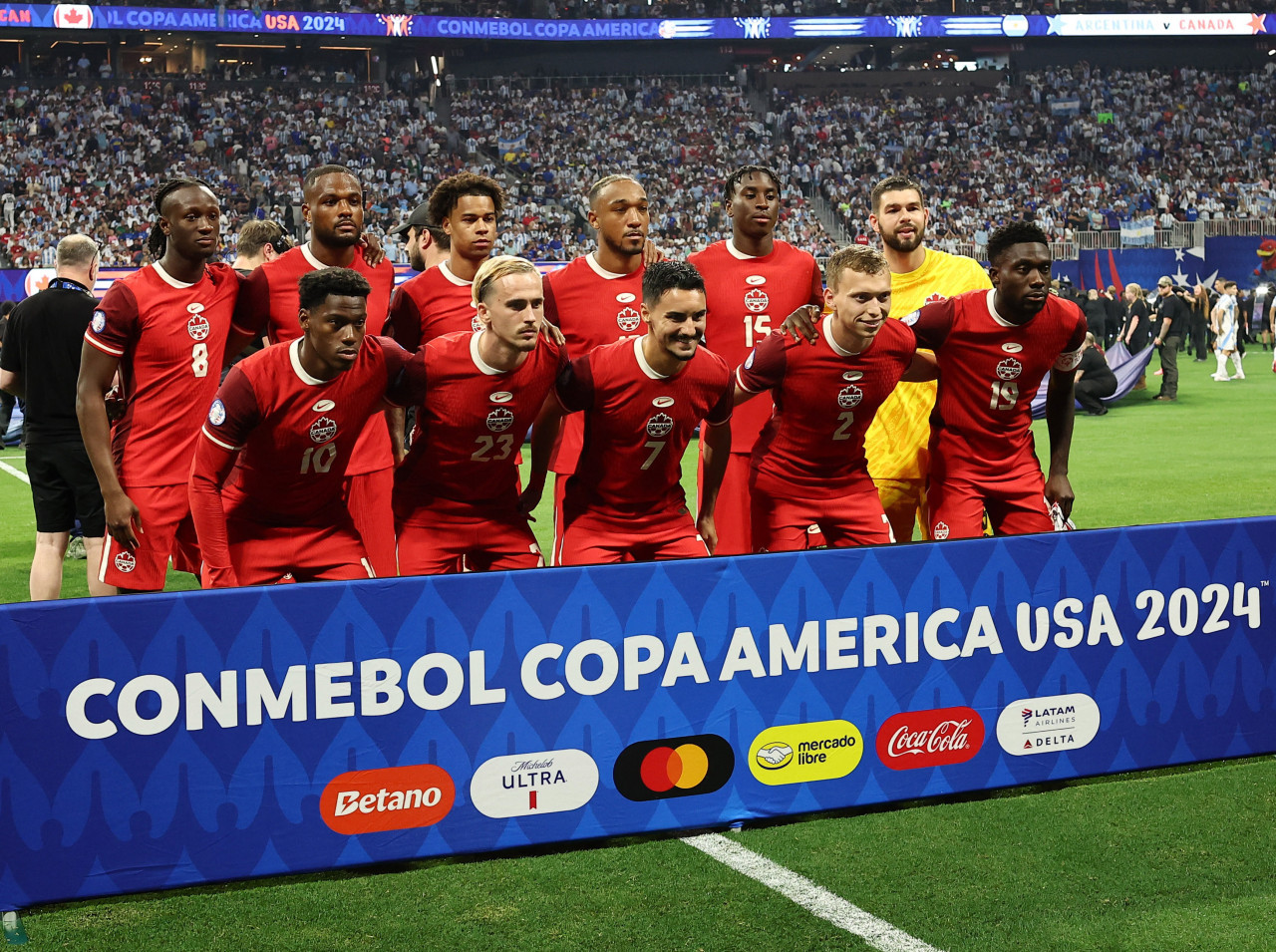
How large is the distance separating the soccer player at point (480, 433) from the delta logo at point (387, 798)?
0.93 m

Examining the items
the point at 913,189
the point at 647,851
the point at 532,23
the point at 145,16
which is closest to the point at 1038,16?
the point at 532,23

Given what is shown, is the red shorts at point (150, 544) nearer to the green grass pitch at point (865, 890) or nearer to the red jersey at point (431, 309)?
the red jersey at point (431, 309)

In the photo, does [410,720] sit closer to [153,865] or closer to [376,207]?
[153,865]

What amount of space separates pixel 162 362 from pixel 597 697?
2.56 metres

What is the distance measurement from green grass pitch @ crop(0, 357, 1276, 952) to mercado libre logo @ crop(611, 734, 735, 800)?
17 centimetres

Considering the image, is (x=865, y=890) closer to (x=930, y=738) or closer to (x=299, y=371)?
(x=930, y=738)

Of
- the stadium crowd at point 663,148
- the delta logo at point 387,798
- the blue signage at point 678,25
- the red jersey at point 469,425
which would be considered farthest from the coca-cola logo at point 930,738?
the blue signage at point 678,25

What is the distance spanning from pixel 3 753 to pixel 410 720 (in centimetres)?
106

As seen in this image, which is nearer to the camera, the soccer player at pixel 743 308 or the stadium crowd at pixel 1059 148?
the soccer player at pixel 743 308

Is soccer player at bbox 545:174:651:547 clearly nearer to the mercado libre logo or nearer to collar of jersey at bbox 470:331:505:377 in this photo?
collar of jersey at bbox 470:331:505:377

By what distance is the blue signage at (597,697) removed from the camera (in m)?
3.52

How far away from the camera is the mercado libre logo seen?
13.0 ft

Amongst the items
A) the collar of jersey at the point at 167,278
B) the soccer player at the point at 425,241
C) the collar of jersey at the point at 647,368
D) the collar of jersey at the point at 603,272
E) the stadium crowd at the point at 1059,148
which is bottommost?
the collar of jersey at the point at 647,368

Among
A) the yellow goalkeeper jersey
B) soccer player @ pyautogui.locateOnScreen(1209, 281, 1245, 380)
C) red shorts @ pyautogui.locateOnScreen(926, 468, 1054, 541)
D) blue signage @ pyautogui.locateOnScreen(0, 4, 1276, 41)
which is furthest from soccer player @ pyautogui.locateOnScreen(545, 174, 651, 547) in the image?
blue signage @ pyautogui.locateOnScreen(0, 4, 1276, 41)
